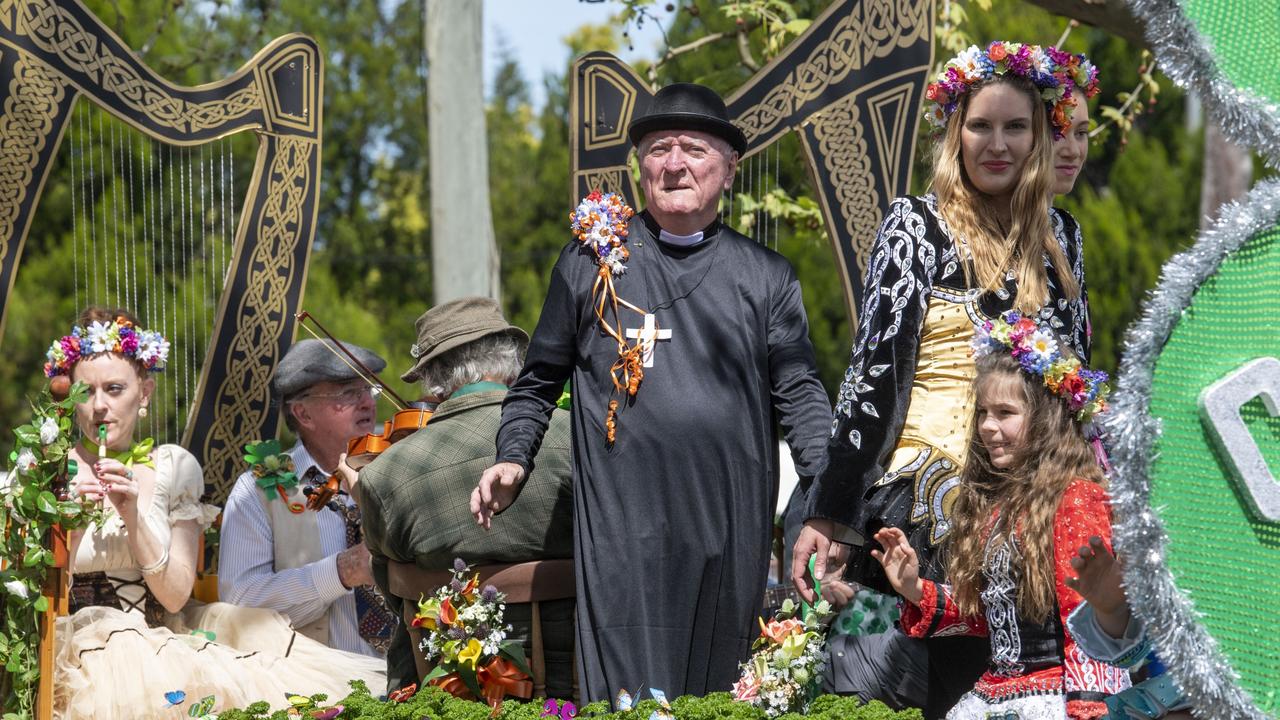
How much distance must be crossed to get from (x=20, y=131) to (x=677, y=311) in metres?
2.99

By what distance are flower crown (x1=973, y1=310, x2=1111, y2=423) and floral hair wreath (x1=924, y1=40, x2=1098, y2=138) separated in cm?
60

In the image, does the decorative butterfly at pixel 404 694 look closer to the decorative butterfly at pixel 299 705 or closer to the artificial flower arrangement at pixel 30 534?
the decorative butterfly at pixel 299 705

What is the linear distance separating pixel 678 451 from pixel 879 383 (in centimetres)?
56

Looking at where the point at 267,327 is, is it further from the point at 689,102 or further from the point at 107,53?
the point at 689,102

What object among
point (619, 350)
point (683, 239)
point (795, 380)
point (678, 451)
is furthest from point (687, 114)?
point (678, 451)

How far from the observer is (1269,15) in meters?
2.46

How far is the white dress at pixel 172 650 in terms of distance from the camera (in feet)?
15.9

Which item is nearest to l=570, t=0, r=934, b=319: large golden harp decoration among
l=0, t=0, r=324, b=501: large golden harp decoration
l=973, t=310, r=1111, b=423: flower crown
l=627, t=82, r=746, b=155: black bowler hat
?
l=0, t=0, r=324, b=501: large golden harp decoration

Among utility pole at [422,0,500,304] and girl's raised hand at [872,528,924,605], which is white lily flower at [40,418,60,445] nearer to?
girl's raised hand at [872,528,924,605]

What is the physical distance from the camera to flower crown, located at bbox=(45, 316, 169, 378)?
543 cm

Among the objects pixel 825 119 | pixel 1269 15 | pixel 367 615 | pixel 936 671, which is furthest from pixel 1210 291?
pixel 367 615

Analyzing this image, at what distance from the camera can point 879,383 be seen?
A: 3.62 meters

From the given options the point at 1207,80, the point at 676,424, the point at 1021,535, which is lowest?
the point at 1021,535

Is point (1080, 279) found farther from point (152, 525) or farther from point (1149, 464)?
point (152, 525)
